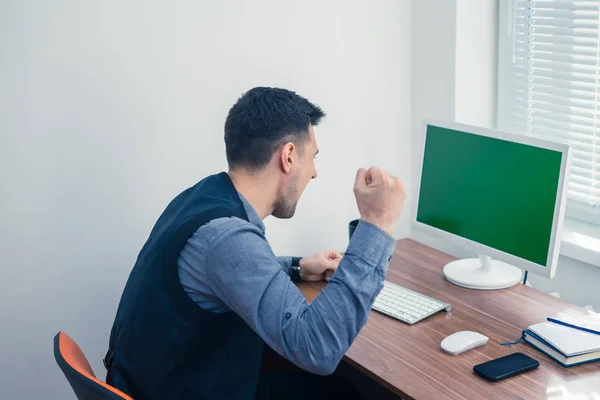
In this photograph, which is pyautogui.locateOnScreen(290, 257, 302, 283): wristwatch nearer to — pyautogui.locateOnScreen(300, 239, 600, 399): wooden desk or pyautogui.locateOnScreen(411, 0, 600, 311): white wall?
pyautogui.locateOnScreen(300, 239, 600, 399): wooden desk

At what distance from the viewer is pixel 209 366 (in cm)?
151

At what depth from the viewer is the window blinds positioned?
7.30ft

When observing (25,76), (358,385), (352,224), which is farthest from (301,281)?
(25,76)

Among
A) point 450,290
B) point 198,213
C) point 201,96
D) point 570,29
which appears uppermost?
point 570,29

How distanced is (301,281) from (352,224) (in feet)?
0.81

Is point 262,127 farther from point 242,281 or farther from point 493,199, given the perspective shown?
point 493,199

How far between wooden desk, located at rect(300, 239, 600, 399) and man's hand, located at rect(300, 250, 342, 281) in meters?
0.03

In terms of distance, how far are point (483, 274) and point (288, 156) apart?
0.76 metres

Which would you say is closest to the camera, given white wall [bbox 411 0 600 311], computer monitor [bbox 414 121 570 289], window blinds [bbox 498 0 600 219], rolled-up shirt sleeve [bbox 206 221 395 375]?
rolled-up shirt sleeve [bbox 206 221 395 375]

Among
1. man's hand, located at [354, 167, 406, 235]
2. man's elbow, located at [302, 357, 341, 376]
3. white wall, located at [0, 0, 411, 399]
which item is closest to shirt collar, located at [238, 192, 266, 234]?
man's hand, located at [354, 167, 406, 235]

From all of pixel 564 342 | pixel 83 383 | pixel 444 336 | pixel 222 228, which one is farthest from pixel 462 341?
pixel 83 383

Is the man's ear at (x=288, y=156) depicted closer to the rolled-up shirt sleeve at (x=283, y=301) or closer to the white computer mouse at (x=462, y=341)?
the rolled-up shirt sleeve at (x=283, y=301)

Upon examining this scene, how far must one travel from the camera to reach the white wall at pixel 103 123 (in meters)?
1.99

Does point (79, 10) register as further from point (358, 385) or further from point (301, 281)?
point (358, 385)
